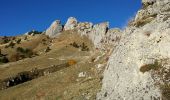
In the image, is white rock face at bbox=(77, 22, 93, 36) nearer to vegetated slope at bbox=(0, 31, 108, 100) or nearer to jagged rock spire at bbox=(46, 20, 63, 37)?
vegetated slope at bbox=(0, 31, 108, 100)

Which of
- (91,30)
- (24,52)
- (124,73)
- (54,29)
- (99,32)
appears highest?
(54,29)

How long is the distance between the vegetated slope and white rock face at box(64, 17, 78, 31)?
3.85 metres

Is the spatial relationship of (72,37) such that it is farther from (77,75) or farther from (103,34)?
(77,75)

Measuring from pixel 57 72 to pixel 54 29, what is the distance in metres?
98.5

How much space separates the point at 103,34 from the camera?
453 ft

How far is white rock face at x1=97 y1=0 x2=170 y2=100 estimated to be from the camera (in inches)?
1224

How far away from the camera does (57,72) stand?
260 feet

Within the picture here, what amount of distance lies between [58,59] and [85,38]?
4111cm

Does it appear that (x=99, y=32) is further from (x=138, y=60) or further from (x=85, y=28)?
(x=138, y=60)

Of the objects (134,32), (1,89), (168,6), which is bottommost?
(1,89)

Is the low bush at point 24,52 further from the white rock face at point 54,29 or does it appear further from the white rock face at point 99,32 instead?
the white rock face at point 54,29

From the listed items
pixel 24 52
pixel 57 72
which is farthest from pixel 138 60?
pixel 24 52

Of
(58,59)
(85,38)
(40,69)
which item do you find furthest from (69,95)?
(85,38)

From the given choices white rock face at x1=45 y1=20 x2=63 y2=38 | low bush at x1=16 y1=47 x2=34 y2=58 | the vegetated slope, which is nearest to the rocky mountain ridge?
white rock face at x1=45 y1=20 x2=63 y2=38
